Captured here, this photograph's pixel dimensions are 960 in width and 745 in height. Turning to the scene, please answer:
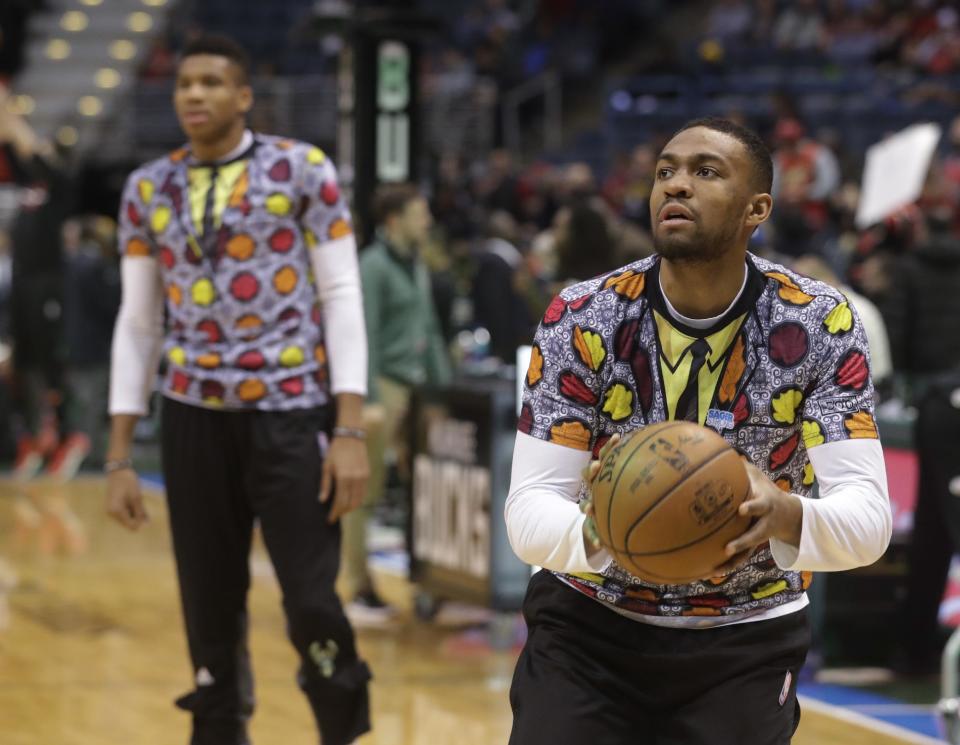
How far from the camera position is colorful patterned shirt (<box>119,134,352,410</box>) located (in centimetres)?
440

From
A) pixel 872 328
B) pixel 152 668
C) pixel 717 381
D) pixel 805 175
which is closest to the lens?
pixel 717 381

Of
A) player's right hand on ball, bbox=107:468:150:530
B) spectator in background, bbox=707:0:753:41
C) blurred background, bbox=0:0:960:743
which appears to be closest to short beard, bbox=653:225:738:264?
player's right hand on ball, bbox=107:468:150:530

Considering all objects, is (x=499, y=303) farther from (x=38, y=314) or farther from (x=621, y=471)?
(x=621, y=471)

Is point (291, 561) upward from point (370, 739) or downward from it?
upward

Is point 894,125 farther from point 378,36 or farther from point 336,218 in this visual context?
point 336,218

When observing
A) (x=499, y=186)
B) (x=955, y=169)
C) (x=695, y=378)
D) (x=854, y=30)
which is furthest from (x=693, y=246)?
(x=854, y=30)

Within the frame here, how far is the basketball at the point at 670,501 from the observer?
2678mm

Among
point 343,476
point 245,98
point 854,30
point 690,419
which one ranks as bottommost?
point 343,476

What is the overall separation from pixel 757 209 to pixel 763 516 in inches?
24.9

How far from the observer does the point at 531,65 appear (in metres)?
22.6

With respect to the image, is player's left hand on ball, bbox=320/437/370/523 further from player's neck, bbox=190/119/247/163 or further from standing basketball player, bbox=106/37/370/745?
player's neck, bbox=190/119/247/163

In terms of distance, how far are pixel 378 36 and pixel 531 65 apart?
1275cm

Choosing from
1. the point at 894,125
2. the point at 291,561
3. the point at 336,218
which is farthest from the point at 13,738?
the point at 894,125

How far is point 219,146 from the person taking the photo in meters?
4.49
